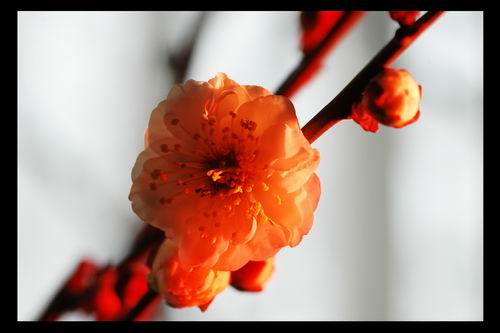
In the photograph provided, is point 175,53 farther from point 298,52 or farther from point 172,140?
point 172,140

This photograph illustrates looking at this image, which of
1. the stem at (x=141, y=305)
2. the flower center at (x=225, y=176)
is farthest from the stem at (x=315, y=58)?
the stem at (x=141, y=305)

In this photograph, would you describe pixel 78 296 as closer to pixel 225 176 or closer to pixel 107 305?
pixel 107 305

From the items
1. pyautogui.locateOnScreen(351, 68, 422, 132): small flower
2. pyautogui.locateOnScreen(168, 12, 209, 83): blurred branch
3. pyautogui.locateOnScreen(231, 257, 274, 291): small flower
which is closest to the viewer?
pyautogui.locateOnScreen(351, 68, 422, 132): small flower

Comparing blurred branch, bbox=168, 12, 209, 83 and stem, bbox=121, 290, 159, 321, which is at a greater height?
blurred branch, bbox=168, 12, 209, 83

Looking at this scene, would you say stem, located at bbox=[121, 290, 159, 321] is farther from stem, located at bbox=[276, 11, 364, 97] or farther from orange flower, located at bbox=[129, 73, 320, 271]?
stem, located at bbox=[276, 11, 364, 97]

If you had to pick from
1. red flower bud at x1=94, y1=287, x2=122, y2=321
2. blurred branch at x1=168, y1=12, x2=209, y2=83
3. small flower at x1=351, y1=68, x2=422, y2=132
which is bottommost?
red flower bud at x1=94, y1=287, x2=122, y2=321

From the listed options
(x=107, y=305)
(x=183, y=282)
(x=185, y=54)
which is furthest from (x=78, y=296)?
(x=185, y=54)

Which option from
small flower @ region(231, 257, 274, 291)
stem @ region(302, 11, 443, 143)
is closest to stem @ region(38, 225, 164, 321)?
small flower @ region(231, 257, 274, 291)
